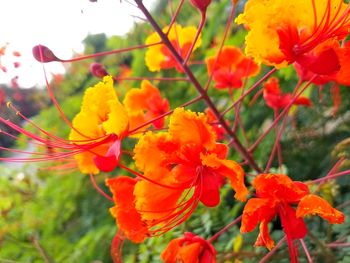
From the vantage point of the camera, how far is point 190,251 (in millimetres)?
1140

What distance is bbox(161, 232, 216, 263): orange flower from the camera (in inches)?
44.8

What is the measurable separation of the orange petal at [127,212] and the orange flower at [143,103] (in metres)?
0.34

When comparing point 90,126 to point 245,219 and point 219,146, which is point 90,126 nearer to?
point 219,146

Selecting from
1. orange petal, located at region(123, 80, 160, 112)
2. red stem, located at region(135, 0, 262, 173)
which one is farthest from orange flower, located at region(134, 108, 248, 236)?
orange petal, located at region(123, 80, 160, 112)

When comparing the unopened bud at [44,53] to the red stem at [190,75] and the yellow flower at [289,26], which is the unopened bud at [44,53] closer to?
the red stem at [190,75]

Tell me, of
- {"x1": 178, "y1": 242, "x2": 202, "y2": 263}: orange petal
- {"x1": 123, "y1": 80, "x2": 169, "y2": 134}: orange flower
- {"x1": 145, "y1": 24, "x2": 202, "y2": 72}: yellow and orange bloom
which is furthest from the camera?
{"x1": 145, "y1": 24, "x2": 202, "y2": 72}: yellow and orange bloom

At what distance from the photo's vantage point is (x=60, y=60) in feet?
3.90

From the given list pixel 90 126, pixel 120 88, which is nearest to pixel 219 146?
pixel 90 126

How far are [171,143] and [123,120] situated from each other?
0.14m

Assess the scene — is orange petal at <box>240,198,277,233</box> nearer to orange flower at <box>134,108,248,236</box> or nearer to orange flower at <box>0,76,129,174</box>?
orange flower at <box>134,108,248,236</box>

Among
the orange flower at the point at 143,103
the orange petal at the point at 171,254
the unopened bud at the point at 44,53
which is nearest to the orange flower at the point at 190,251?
the orange petal at the point at 171,254

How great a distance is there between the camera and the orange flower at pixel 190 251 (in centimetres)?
114

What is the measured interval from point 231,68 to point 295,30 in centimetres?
72

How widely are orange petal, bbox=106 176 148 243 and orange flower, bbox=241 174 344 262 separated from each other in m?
0.28
